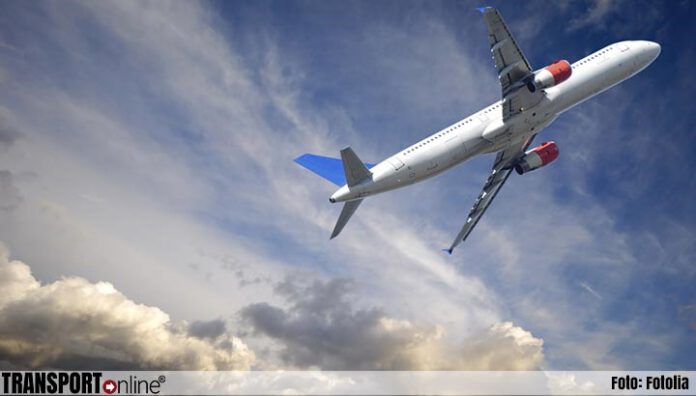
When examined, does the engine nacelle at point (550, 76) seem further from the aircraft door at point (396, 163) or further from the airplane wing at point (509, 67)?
the aircraft door at point (396, 163)

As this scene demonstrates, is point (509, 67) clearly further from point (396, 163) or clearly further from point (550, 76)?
point (396, 163)

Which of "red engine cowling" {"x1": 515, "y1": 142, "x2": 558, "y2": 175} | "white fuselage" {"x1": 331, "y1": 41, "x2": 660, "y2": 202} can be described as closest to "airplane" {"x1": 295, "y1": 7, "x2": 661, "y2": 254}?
"white fuselage" {"x1": 331, "y1": 41, "x2": 660, "y2": 202}

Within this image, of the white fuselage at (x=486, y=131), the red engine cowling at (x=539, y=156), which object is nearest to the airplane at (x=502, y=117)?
the white fuselage at (x=486, y=131)

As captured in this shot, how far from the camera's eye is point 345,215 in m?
42.8

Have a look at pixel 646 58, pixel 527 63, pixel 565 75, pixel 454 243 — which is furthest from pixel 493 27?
pixel 454 243

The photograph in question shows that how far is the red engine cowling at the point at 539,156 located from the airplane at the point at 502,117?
2.13 meters

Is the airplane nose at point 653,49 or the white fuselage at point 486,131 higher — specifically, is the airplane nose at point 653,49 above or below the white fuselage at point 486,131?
above

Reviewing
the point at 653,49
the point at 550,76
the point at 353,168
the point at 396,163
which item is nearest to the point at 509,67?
the point at 550,76

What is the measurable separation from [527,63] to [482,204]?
18969 mm

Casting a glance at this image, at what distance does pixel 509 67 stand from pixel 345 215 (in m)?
19.0

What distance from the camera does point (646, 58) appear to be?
47750 millimetres

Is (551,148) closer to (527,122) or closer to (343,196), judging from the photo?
(527,122)

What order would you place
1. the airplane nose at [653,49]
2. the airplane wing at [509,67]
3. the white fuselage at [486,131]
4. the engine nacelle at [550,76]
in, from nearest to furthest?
the airplane wing at [509,67]
the engine nacelle at [550,76]
the white fuselage at [486,131]
the airplane nose at [653,49]

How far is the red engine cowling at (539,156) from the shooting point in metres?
50.0
